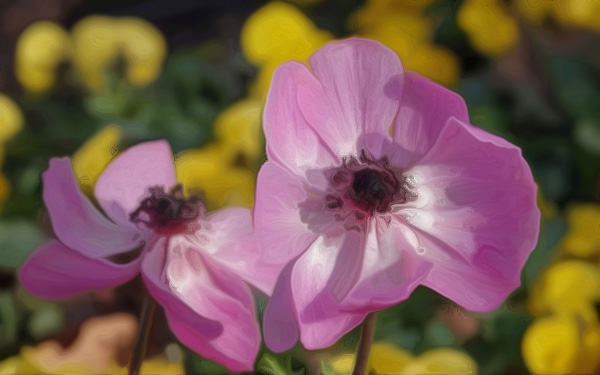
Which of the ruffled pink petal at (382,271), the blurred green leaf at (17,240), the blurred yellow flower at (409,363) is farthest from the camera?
the blurred green leaf at (17,240)

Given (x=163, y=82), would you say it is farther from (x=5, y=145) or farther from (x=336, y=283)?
(x=336, y=283)

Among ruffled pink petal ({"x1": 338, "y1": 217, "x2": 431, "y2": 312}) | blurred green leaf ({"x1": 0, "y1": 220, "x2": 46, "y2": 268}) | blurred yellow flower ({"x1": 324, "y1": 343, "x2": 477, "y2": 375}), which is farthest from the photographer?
blurred green leaf ({"x1": 0, "y1": 220, "x2": 46, "y2": 268})

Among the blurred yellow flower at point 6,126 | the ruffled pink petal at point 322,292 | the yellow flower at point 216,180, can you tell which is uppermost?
the ruffled pink petal at point 322,292

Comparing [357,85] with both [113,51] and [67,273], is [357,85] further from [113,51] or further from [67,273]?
[113,51]

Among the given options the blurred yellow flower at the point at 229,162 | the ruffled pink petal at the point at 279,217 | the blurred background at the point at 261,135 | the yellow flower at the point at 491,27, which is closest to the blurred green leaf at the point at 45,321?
the blurred background at the point at 261,135

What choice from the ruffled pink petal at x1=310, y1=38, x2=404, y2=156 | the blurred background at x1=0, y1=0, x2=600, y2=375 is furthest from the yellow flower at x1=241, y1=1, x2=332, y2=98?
the ruffled pink petal at x1=310, y1=38, x2=404, y2=156

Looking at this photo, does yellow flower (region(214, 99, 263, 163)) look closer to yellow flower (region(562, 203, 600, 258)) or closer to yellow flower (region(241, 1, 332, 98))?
yellow flower (region(241, 1, 332, 98))

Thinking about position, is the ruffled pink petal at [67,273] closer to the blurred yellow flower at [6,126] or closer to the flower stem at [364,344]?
Answer: the flower stem at [364,344]
